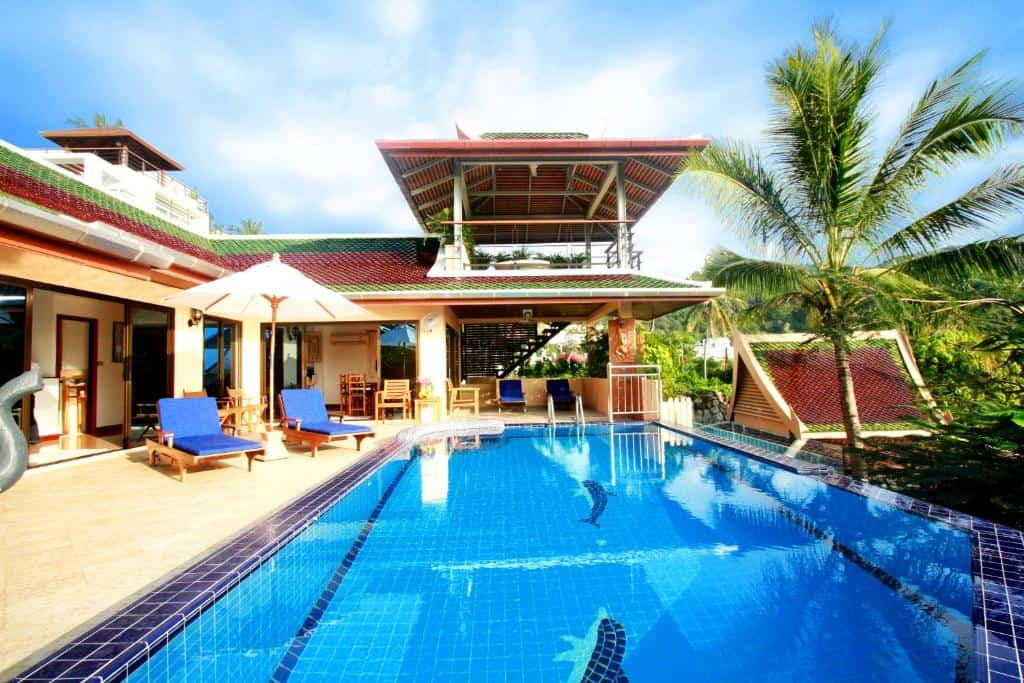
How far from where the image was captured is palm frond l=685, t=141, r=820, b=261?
30.1 ft

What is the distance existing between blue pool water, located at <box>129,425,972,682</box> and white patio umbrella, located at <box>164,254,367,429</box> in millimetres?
3261

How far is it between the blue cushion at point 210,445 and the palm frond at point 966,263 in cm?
1076

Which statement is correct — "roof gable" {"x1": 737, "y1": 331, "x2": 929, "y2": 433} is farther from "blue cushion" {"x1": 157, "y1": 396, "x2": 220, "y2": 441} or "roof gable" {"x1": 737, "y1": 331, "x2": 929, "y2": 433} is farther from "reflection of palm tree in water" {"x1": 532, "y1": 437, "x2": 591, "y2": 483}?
"blue cushion" {"x1": 157, "y1": 396, "x2": 220, "y2": 441}

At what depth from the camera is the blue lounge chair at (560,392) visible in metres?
13.8

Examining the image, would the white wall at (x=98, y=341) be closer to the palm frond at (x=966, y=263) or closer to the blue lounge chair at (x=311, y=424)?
the blue lounge chair at (x=311, y=424)

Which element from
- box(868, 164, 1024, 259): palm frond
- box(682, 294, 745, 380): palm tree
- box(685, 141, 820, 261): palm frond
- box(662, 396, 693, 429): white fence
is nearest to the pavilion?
box(685, 141, 820, 261): palm frond

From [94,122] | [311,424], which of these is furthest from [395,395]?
[94,122]

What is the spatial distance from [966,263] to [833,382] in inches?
162

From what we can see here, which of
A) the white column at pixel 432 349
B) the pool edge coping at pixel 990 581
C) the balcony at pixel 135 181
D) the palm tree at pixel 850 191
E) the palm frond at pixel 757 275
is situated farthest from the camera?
the balcony at pixel 135 181

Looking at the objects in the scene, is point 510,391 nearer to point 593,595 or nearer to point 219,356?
point 219,356

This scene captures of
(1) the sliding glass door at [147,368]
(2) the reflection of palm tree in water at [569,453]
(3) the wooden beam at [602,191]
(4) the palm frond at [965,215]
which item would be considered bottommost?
(2) the reflection of palm tree in water at [569,453]

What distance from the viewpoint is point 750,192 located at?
920 cm

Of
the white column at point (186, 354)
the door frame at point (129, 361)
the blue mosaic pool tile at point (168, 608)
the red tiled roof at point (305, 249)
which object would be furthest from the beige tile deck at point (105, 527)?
the red tiled roof at point (305, 249)

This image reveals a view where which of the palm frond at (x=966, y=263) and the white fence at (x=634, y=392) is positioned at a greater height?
the palm frond at (x=966, y=263)
